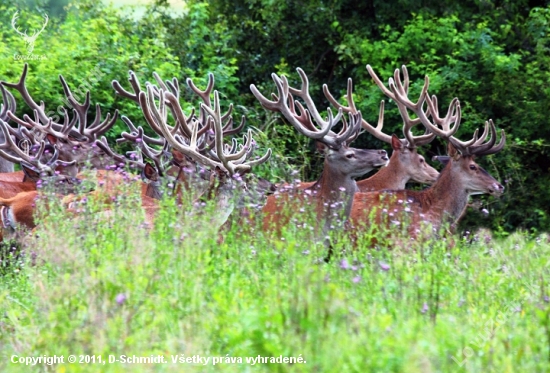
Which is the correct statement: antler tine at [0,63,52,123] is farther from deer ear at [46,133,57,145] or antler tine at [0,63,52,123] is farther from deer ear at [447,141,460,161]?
deer ear at [447,141,460,161]

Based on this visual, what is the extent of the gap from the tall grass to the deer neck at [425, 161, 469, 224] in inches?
128

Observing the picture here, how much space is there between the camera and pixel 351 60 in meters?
13.7

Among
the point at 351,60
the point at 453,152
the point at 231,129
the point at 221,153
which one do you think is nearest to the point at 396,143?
the point at 453,152

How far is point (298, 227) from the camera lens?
652 cm

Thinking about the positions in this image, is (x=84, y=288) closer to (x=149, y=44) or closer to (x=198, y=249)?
(x=198, y=249)

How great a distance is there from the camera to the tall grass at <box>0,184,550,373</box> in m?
4.06

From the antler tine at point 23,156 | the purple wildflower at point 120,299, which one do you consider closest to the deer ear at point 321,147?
the antler tine at point 23,156

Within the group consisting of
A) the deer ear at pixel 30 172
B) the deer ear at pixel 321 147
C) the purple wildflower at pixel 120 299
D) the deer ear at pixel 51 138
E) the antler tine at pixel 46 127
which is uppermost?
the antler tine at pixel 46 127

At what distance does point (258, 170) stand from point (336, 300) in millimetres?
6994

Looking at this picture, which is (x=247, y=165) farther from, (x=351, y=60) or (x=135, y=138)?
(x=351, y=60)

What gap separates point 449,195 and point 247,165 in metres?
2.13

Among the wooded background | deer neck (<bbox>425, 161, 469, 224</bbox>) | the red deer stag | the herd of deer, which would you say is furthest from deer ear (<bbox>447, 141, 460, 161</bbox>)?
the wooded background

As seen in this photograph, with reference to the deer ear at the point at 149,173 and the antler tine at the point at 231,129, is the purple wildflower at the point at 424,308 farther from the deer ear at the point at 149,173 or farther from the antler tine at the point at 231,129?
the antler tine at the point at 231,129

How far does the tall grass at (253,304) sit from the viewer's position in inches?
160
